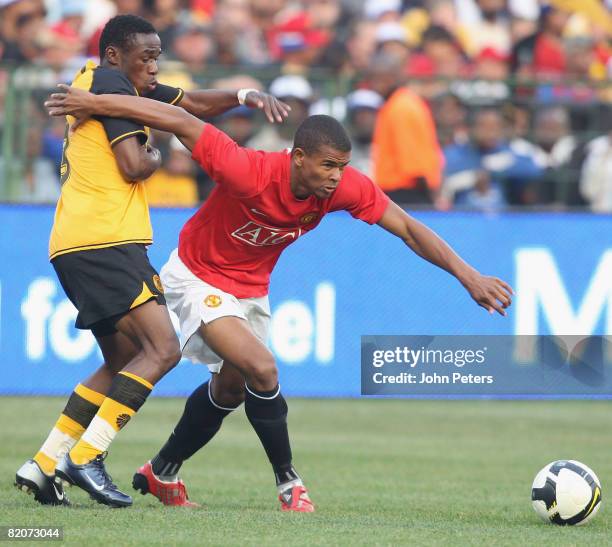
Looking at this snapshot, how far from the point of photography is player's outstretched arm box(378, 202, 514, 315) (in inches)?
277

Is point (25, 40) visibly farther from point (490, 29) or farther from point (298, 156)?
point (298, 156)

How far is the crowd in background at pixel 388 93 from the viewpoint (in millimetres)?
13562

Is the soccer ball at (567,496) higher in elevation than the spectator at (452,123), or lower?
lower

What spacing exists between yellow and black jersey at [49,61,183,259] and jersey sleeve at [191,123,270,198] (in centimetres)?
36

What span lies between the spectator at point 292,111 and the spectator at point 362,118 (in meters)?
0.46

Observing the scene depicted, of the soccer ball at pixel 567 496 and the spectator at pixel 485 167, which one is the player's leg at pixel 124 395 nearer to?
the soccer ball at pixel 567 496

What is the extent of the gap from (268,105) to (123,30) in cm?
98

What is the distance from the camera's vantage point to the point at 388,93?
1375cm

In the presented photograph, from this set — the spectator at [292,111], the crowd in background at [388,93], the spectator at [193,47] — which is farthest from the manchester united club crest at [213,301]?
the spectator at [193,47]

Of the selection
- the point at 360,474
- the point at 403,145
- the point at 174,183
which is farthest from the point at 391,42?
the point at 360,474

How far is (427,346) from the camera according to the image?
7.36 metres

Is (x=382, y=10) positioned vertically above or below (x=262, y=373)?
above

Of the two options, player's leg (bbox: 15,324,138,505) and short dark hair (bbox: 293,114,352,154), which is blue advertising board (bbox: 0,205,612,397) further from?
short dark hair (bbox: 293,114,352,154)

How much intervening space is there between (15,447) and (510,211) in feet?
18.1
